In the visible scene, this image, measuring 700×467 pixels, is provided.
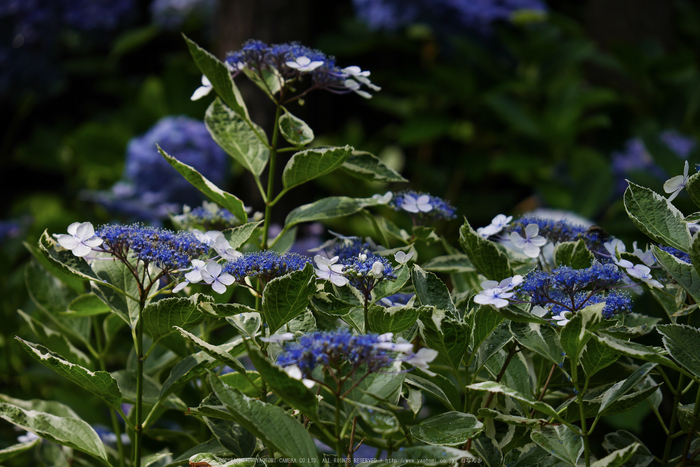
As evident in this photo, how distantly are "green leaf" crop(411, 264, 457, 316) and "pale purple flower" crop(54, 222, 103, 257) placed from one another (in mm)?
284

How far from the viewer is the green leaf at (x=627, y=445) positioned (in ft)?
1.91

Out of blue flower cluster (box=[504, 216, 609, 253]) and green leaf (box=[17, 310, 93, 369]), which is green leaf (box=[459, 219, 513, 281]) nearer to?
blue flower cluster (box=[504, 216, 609, 253])

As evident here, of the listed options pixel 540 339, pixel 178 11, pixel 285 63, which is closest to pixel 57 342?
pixel 285 63

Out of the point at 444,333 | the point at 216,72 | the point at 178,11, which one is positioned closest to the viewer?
the point at 444,333

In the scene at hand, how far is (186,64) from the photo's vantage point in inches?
99.8

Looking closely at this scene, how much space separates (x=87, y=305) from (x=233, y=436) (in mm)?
256

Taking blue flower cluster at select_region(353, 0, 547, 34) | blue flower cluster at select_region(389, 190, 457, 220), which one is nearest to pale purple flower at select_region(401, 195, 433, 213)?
blue flower cluster at select_region(389, 190, 457, 220)

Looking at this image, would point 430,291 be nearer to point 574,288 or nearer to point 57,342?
point 574,288

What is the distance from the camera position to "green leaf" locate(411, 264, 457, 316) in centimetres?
59

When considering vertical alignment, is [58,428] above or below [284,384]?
below

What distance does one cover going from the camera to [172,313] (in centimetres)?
55

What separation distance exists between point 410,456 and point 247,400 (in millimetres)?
133

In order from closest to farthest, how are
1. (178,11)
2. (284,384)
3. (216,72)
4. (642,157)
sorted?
(284,384), (216,72), (642,157), (178,11)

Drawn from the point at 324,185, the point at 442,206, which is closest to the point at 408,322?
the point at 442,206
